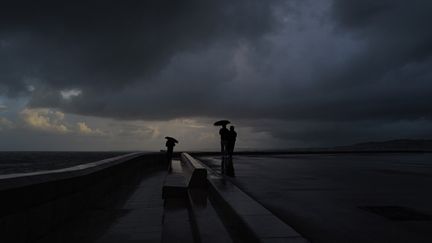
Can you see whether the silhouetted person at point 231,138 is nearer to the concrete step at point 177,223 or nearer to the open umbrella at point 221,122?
the open umbrella at point 221,122

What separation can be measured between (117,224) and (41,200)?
2.09 meters

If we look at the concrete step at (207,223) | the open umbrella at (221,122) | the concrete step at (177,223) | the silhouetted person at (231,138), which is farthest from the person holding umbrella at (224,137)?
the concrete step at (207,223)

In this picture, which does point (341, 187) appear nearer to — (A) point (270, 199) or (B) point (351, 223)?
(A) point (270, 199)

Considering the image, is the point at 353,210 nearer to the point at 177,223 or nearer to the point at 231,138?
the point at 177,223

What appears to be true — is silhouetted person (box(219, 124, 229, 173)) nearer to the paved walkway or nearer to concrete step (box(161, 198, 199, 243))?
the paved walkway

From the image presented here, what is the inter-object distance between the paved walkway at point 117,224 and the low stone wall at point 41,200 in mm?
217

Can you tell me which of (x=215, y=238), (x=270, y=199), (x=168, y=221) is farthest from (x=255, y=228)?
(x=270, y=199)

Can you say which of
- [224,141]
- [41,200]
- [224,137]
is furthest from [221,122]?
[41,200]

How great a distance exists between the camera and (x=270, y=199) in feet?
29.5

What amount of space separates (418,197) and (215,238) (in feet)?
19.5

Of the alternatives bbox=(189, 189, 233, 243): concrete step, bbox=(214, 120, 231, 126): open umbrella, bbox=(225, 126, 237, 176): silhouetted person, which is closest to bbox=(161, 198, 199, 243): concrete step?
bbox=(189, 189, 233, 243): concrete step

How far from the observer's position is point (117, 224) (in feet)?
25.3

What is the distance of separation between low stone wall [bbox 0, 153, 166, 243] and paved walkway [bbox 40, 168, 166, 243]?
217 millimetres

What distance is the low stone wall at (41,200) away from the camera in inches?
192
